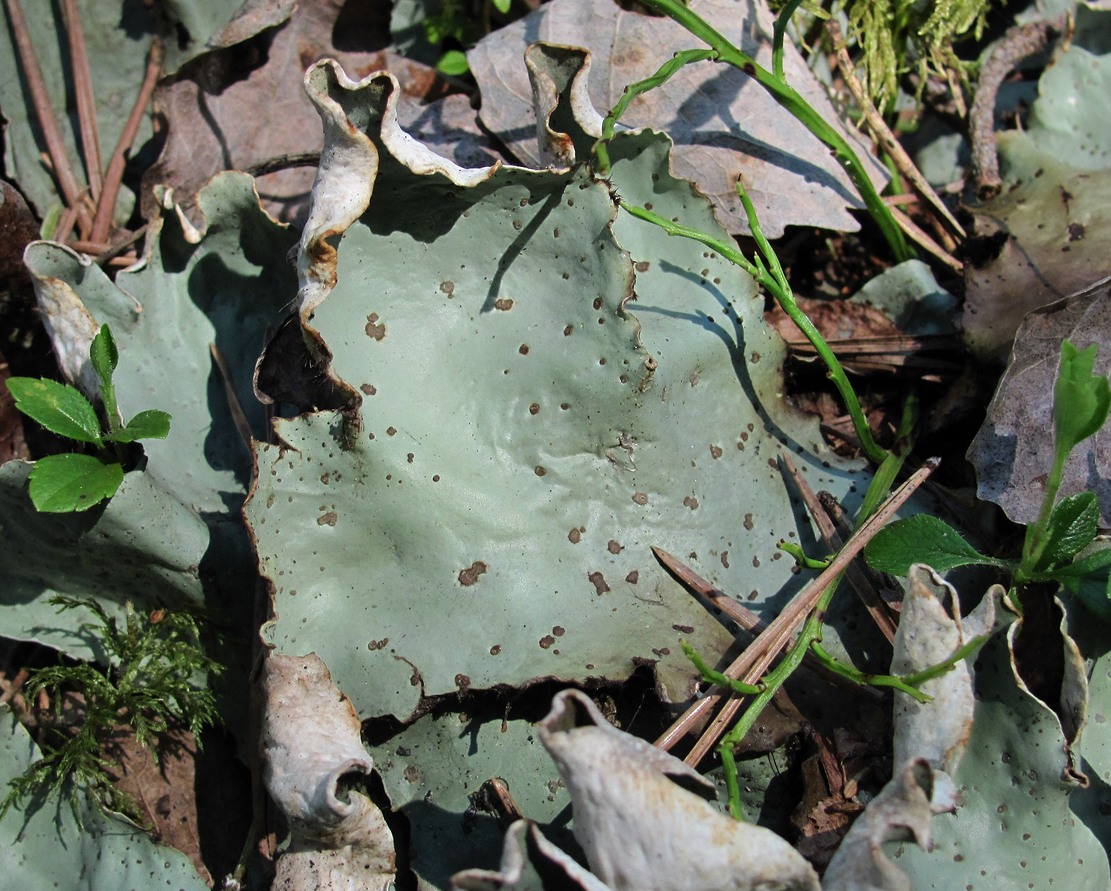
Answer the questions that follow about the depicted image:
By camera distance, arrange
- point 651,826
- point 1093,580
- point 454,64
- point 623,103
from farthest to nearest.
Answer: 1. point 454,64
2. point 623,103
3. point 1093,580
4. point 651,826

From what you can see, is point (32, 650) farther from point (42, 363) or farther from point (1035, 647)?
point (1035, 647)

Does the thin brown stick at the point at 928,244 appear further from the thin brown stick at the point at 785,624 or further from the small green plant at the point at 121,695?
the small green plant at the point at 121,695

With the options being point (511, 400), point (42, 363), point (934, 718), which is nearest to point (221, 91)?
point (42, 363)

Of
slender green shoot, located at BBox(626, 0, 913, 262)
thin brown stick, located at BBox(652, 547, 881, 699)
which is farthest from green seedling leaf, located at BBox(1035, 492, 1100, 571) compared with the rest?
slender green shoot, located at BBox(626, 0, 913, 262)

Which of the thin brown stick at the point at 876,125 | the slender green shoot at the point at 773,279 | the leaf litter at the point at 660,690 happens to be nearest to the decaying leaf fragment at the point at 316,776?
the leaf litter at the point at 660,690

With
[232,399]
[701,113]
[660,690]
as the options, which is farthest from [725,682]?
[701,113]

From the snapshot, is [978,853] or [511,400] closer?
[978,853]

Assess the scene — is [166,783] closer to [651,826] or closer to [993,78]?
[651,826]
